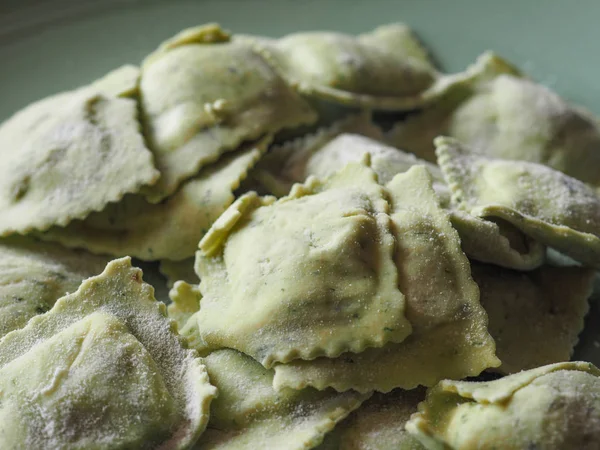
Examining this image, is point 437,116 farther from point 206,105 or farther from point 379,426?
point 379,426

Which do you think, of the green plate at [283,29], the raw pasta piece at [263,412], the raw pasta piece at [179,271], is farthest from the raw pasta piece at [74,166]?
the green plate at [283,29]

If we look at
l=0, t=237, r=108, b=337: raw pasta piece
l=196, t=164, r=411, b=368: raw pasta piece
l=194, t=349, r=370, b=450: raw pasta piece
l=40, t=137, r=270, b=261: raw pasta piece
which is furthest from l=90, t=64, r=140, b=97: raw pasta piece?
l=194, t=349, r=370, b=450: raw pasta piece

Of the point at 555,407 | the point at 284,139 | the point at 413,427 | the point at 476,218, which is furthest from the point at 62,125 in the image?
the point at 555,407

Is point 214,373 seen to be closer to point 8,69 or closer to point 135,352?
point 135,352

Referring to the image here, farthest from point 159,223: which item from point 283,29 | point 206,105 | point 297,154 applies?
point 283,29

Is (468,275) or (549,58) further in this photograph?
(549,58)

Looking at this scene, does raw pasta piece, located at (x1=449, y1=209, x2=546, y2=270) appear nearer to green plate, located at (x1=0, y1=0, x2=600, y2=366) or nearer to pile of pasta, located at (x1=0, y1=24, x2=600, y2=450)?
pile of pasta, located at (x1=0, y1=24, x2=600, y2=450)
